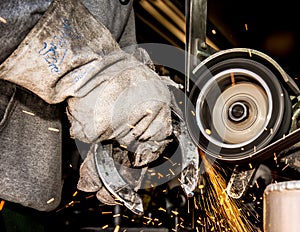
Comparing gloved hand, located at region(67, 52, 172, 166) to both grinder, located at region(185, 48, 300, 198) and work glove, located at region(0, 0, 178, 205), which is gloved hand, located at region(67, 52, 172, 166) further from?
grinder, located at region(185, 48, 300, 198)

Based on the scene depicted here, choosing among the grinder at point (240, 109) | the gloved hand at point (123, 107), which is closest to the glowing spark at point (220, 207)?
the grinder at point (240, 109)

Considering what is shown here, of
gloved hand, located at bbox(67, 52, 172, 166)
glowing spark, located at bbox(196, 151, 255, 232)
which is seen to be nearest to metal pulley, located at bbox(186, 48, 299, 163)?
glowing spark, located at bbox(196, 151, 255, 232)

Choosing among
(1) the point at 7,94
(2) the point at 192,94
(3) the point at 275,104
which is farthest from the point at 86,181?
(3) the point at 275,104

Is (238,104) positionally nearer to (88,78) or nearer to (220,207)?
(220,207)

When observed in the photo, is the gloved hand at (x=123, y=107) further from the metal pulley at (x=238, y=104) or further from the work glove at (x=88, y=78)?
the metal pulley at (x=238, y=104)

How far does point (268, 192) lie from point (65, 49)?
0.70 meters

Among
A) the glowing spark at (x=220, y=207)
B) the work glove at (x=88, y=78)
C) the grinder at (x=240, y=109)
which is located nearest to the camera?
the work glove at (x=88, y=78)

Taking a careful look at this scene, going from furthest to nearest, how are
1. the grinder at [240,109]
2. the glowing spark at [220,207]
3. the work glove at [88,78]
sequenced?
1. the glowing spark at [220,207]
2. the grinder at [240,109]
3. the work glove at [88,78]

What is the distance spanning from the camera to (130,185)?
4.72 ft

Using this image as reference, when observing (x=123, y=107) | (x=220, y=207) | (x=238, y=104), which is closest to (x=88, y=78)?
(x=123, y=107)

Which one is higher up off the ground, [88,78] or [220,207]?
[88,78]

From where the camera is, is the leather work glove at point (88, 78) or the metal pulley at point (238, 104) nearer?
the leather work glove at point (88, 78)

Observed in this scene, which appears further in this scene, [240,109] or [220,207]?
[220,207]

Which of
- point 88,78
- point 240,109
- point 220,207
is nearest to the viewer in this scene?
point 88,78
